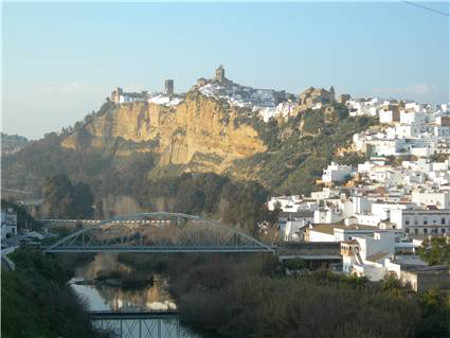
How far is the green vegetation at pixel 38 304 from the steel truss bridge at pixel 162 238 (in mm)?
2570

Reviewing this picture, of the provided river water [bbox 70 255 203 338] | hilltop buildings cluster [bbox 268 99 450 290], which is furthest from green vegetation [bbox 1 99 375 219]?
river water [bbox 70 255 203 338]

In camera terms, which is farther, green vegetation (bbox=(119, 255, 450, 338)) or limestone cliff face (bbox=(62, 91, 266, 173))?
limestone cliff face (bbox=(62, 91, 266, 173))

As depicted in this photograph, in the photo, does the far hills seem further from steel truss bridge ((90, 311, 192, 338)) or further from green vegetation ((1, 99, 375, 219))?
steel truss bridge ((90, 311, 192, 338))

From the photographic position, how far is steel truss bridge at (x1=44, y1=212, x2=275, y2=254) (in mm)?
29219

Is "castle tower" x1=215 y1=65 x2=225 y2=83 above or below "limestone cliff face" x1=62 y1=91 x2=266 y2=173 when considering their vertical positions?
above

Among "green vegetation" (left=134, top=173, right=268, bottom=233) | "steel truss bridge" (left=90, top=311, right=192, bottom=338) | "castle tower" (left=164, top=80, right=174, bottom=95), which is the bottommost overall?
"steel truss bridge" (left=90, top=311, right=192, bottom=338)

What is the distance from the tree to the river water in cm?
601

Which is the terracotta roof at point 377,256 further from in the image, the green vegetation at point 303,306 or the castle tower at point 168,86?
the castle tower at point 168,86

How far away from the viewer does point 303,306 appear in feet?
65.4

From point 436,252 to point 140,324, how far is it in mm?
7369

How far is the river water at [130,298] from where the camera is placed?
26.3 meters

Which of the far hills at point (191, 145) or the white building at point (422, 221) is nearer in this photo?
the white building at point (422, 221)

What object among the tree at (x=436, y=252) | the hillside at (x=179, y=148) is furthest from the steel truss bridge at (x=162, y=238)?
the hillside at (x=179, y=148)

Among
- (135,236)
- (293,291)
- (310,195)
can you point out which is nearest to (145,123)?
(310,195)
